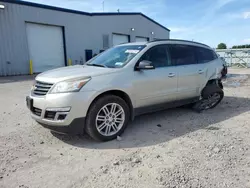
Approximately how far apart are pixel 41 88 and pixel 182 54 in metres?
3.14

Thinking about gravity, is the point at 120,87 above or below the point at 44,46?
below

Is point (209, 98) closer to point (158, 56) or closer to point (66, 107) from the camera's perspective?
point (158, 56)

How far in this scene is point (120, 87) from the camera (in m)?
3.61

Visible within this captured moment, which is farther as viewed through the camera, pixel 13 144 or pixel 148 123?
pixel 148 123

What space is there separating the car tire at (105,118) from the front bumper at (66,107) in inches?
5.4

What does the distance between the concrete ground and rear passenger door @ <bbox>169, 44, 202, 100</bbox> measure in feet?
2.17

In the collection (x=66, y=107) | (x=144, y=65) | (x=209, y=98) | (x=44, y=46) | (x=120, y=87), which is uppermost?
(x=44, y=46)

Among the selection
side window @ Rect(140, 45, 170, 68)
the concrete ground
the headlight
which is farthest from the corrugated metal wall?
side window @ Rect(140, 45, 170, 68)

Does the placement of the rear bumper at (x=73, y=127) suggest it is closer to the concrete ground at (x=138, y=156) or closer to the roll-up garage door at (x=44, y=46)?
the concrete ground at (x=138, y=156)

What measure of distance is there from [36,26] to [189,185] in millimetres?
15981

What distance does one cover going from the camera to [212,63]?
537cm

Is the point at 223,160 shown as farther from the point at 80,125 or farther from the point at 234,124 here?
the point at 80,125

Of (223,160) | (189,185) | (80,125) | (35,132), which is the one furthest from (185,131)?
(35,132)

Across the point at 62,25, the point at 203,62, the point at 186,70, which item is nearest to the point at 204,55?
the point at 203,62
